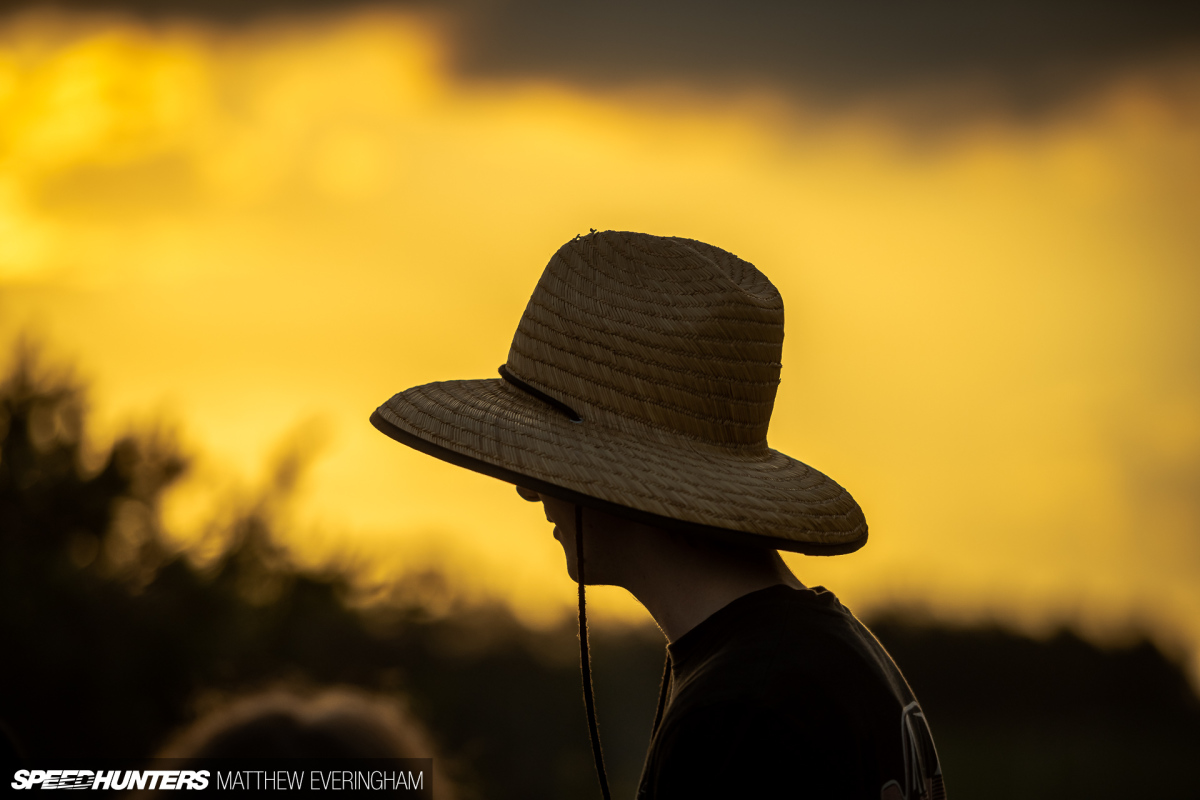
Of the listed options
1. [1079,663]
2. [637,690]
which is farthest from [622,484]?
[1079,663]

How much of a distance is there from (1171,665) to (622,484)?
1141 centimetres

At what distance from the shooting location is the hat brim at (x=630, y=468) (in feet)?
5.81

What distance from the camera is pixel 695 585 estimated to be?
1.84 meters

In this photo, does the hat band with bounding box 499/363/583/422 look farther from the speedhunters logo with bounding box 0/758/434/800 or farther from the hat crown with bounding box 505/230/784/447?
the speedhunters logo with bounding box 0/758/434/800

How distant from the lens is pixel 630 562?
192cm

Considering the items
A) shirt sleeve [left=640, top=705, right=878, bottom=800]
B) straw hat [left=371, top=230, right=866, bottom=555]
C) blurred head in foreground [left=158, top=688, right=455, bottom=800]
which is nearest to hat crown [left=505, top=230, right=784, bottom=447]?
straw hat [left=371, top=230, right=866, bottom=555]

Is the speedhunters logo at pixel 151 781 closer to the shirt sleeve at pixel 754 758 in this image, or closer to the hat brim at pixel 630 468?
the hat brim at pixel 630 468

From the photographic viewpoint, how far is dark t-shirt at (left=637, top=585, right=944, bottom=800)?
1.47 meters

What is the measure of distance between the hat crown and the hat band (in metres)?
0.02

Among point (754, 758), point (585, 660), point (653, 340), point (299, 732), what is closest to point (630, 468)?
point (653, 340)

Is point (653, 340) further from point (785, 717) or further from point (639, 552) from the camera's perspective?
point (785, 717)

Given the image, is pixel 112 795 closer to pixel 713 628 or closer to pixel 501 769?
pixel 713 628

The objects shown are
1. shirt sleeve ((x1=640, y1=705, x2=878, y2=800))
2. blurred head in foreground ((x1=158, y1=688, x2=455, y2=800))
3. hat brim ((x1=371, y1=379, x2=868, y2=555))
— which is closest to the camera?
shirt sleeve ((x1=640, y1=705, x2=878, y2=800))

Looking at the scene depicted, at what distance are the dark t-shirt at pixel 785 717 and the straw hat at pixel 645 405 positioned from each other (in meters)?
0.18
